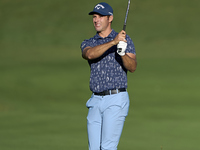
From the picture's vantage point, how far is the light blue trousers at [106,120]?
5.55m

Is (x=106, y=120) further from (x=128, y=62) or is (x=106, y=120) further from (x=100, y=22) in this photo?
(x=100, y=22)

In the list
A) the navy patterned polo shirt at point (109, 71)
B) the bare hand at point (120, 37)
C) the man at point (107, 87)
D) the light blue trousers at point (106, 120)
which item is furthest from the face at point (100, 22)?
the light blue trousers at point (106, 120)

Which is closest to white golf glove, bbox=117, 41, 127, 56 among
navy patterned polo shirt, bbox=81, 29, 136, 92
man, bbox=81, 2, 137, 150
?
man, bbox=81, 2, 137, 150

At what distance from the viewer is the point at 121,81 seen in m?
5.64

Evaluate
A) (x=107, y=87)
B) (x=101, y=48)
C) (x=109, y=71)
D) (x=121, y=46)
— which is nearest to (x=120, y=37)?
(x=121, y=46)

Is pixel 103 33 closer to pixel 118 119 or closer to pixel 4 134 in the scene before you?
pixel 118 119

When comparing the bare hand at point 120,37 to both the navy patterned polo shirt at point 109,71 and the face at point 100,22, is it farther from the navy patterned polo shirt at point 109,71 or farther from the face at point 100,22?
the face at point 100,22

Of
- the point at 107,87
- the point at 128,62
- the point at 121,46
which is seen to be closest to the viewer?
the point at 121,46

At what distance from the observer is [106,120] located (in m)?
5.55

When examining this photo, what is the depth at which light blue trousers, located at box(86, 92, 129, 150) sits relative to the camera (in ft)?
18.2

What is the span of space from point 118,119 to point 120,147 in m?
2.40

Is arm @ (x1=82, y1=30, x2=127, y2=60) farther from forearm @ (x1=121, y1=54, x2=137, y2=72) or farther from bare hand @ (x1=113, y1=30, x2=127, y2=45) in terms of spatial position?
forearm @ (x1=121, y1=54, x2=137, y2=72)

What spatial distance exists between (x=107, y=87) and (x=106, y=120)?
1.07 ft

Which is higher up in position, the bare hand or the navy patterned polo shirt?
the bare hand
